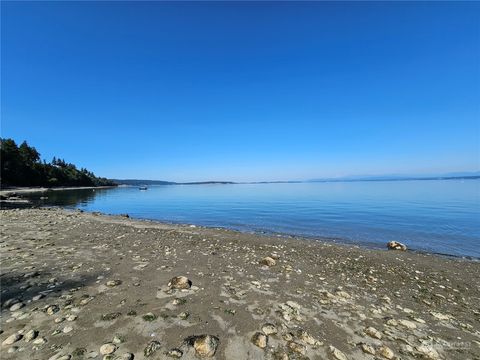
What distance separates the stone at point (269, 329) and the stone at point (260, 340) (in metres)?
0.18

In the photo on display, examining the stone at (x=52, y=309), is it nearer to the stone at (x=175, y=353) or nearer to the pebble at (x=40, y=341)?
the pebble at (x=40, y=341)

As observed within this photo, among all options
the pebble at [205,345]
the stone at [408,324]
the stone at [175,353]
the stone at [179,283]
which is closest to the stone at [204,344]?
the pebble at [205,345]

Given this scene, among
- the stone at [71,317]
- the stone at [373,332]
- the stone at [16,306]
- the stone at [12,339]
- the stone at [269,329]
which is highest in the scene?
the stone at [16,306]

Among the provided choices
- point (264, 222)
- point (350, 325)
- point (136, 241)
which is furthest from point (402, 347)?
point (264, 222)

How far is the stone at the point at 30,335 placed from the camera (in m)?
4.30

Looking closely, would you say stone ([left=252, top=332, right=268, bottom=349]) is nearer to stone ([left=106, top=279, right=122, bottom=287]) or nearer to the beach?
the beach

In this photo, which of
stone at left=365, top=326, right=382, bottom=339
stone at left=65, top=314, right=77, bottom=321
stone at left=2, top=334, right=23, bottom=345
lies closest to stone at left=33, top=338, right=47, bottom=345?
stone at left=2, top=334, right=23, bottom=345

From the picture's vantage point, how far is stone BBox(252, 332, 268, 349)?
4.46 m

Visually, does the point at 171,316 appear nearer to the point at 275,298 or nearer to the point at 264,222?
the point at 275,298

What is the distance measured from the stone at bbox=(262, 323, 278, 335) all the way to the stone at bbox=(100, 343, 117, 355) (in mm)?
2679

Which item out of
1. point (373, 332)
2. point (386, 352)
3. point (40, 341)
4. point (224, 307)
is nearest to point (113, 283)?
point (40, 341)

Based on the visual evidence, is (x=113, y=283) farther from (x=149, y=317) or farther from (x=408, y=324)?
(x=408, y=324)

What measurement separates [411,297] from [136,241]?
1186 cm

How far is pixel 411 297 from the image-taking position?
7375mm
